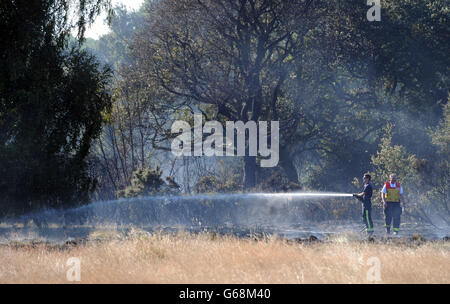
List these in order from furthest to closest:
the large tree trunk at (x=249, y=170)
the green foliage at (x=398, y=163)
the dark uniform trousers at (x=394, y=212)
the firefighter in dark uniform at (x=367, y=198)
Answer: the large tree trunk at (x=249, y=170) → the green foliage at (x=398, y=163) → the dark uniform trousers at (x=394, y=212) → the firefighter in dark uniform at (x=367, y=198)

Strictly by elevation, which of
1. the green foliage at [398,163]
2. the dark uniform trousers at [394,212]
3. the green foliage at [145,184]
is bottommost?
the dark uniform trousers at [394,212]

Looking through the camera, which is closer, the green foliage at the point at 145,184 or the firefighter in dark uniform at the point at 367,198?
the firefighter in dark uniform at the point at 367,198

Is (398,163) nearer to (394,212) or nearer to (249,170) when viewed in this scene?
(394,212)

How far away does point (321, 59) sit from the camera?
33.9 m

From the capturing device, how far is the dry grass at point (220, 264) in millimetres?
10578

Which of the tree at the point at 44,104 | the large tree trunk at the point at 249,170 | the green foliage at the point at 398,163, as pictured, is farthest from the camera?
the large tree trunk at the point at 249,170

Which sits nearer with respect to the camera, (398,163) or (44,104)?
(44,104)

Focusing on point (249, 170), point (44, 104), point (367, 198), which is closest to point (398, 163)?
point (367, 198)

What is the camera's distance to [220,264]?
1179cm

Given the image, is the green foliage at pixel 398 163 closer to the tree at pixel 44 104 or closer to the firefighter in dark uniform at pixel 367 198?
the firefighter in dark uniform at pixel 367 198

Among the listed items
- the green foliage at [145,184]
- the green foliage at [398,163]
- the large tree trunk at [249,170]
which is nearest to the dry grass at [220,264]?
the green foliage at [398,163]

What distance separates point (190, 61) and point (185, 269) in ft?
77.0

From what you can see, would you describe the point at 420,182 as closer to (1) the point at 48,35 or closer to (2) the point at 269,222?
(2) the point at 269,222

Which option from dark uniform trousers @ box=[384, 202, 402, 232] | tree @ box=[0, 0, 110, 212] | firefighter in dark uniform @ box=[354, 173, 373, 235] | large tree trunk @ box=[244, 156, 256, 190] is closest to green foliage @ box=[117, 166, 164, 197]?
tree @ box=[0, 0, 110, 212]
